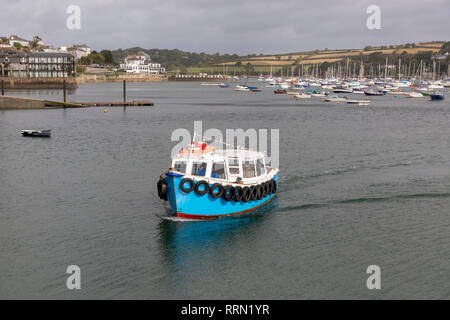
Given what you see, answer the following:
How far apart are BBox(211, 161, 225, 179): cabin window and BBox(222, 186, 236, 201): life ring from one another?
1394 mm

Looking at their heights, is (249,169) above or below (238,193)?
above

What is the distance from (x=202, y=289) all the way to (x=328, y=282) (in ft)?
19.6

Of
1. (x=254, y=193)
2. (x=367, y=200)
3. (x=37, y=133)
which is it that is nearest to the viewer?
(x=254, y=193)

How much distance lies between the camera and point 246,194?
3316 centimetres

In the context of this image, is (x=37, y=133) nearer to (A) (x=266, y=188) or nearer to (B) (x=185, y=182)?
(A) (x=266, y=188)

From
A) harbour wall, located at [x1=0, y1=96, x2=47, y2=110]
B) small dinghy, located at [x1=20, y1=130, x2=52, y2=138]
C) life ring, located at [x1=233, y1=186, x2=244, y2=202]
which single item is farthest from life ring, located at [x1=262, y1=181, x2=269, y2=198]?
harbour wall, located at [x1=0, y1=96, x2=47, y2=110]

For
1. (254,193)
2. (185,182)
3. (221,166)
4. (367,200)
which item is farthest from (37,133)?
(367,200)

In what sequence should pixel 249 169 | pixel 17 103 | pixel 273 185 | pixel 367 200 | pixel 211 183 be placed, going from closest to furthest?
pixel 211 183 → pixel 249 169 → pixel 273 185 → pixel 367 200 → pixel 17 103

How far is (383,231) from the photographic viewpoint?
104 ft

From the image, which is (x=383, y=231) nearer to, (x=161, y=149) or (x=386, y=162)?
(x=386, y=162)

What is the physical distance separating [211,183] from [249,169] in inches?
172

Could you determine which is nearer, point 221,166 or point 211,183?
point 211,183

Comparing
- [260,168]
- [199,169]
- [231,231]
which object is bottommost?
[231,231]

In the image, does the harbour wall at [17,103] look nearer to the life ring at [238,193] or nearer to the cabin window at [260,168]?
the cabin window at [260,168]
